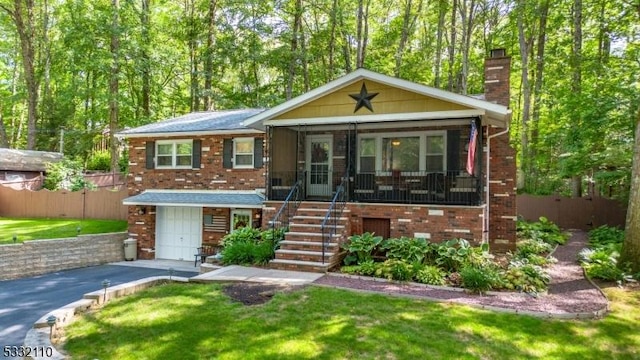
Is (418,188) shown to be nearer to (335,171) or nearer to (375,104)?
(335,171)

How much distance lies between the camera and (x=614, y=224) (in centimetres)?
1730

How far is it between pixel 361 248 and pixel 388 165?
3781mm

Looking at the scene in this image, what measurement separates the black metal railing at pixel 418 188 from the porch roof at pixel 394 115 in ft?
5.37

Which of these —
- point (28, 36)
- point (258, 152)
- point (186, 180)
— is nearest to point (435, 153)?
point (258, 152)

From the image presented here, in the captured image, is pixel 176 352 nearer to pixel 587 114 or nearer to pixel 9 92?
pixel 587 114

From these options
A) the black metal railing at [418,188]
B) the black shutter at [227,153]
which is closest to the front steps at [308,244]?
the black metal railing at [418,188]

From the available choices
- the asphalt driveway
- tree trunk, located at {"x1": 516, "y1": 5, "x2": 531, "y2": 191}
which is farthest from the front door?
tree trunk, located at {"x1": 516, "y1": 5, "x2": 531, "y2": 191}

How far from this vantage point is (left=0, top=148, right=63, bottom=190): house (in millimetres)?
22266

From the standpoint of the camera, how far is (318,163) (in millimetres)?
13867

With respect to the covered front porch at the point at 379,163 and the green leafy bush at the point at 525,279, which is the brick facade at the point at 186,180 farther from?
the green leafy bush at the point at 525,279

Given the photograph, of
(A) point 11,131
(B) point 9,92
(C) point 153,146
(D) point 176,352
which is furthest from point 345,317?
(A) point 11,131

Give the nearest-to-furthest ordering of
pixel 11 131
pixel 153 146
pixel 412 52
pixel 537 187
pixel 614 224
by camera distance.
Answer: pixel 153 146
pixel 614 224
pixel 537 187
pixel 412 52
pixel 11 131

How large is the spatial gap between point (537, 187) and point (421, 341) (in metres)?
19.1

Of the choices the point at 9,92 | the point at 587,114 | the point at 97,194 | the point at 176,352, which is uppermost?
the point at 9,92
